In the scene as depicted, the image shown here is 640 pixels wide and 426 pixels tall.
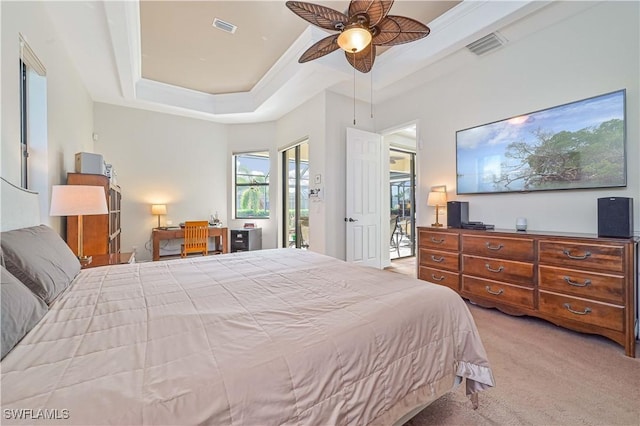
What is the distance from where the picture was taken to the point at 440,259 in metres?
3.27

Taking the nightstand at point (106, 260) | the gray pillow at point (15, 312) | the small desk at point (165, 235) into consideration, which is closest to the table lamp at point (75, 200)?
the nightstand at point (106, 260)

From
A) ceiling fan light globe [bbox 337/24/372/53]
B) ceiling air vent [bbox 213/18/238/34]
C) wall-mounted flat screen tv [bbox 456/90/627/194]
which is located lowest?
wall-mounted flat screen tv [bbox 456/90/627/194]

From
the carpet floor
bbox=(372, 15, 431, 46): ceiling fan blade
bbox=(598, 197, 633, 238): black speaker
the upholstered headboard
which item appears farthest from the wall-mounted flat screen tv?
the upholstered headboard

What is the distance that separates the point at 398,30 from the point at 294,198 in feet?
12.9

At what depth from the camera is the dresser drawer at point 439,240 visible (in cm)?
312

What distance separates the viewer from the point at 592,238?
2.17m

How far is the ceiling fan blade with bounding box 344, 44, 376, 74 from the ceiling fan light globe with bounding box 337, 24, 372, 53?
0.96 ft

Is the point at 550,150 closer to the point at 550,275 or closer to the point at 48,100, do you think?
the point at 550,275

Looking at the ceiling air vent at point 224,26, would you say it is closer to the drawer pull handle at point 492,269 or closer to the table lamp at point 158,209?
the table lamp at point 158,209

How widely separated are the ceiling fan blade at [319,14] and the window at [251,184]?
4020mm

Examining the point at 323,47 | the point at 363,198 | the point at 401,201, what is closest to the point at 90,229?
the point at 323,47

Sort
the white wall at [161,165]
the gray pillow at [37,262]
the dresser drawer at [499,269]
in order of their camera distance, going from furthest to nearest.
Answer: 1. the white wall at [161,165]
2. the dresser drawer at [499,269]
3. the gray pillow at [37,262]

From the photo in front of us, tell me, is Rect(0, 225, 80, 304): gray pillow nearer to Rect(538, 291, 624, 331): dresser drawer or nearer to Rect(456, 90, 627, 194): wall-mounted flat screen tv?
Rect(538, 291, 624, 331): dresser drawer

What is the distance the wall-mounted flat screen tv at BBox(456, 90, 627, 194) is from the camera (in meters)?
2.36
